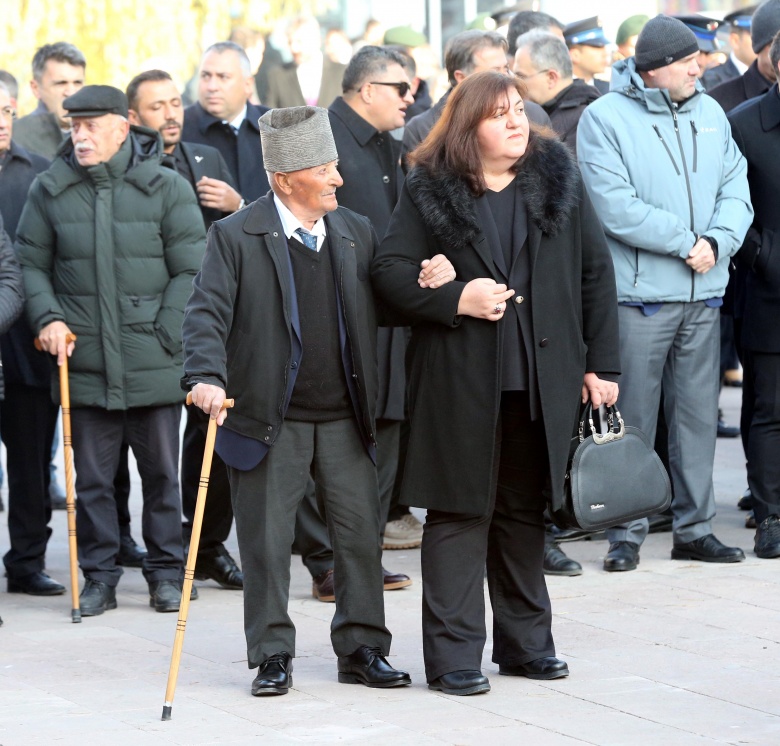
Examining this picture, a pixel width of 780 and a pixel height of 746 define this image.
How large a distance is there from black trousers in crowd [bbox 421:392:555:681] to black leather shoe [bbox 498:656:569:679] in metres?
0.03

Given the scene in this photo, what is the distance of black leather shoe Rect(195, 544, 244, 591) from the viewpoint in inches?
309

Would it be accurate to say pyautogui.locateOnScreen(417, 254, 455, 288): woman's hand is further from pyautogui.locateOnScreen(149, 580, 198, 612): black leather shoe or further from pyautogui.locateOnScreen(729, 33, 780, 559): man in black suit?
pyautogui.locateOnScreen(729, 33, 780, 559): man in black suit

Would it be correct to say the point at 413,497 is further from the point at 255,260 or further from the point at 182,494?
the point at 182,494

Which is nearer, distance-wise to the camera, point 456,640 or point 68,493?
point 456,640

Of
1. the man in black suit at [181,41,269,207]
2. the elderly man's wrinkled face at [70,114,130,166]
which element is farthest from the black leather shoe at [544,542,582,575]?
the elderly man's wrinkled face at [70,114,130,166]

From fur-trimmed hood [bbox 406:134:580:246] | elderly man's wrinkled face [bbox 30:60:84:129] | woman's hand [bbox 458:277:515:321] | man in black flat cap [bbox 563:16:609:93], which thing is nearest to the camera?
woman's hand [bbox 458:277:515:321]

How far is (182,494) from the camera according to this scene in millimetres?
8570

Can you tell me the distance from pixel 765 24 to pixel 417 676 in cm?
430

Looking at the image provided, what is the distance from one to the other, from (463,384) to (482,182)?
713 millimetres

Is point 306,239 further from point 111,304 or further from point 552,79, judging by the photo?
point 552,79

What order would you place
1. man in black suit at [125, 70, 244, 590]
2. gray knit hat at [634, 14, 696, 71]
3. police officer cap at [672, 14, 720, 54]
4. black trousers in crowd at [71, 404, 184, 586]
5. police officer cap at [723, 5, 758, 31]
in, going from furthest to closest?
police officer cap at [723, 5, 758, 31]
police officer cap at [672, 14, 720, 54]
man in black suit at [125, 70, 244, 590]
gray knit hat at [634, 14, 696, 71]
black trousers in crowd at [71, 404, 184, 586]

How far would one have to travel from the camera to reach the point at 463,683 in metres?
5.80

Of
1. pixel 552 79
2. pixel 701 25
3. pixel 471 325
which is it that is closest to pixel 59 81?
pixel 552 79

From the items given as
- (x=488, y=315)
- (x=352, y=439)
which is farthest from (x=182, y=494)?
(x=488, y=315)
